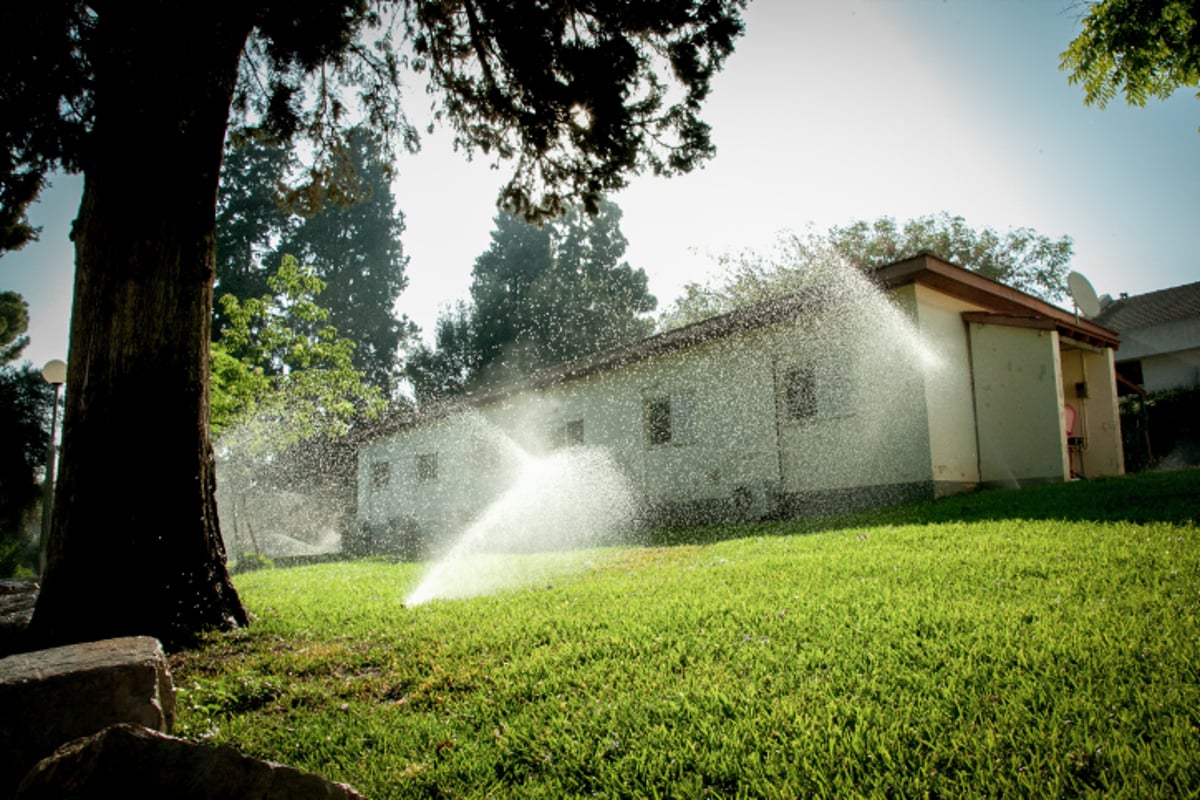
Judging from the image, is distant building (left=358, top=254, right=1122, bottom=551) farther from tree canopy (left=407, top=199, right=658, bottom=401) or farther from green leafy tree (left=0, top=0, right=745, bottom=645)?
tree canopy (left=407, top=199, right=658, bottom=401)

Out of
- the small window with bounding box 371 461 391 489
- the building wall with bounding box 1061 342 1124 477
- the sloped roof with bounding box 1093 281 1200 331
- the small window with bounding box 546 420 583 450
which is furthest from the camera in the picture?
the sloped roof with bounding box 1093 281 1200 331

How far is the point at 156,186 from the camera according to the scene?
514 cm

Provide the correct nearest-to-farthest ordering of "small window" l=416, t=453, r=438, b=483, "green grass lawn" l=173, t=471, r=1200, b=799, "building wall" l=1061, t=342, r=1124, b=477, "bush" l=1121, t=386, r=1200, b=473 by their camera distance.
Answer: "green grass lawn" l=173, t=471, r=1200, b=799 → "building wall" l=1061, t=342, r=1124, b=477 → "bush" l=1121, t=386, r=1200, b=473 → "small window" l=416, t=453, r=438, b=483

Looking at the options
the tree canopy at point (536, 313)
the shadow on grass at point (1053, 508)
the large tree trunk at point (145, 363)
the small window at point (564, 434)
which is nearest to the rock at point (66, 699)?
the large tree trunk at point (145, 363)

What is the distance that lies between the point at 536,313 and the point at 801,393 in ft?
83.9

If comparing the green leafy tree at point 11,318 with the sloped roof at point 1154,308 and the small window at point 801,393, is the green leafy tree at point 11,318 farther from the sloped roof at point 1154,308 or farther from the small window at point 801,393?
the sloped roof at point 1154,308

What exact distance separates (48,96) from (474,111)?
4593mm

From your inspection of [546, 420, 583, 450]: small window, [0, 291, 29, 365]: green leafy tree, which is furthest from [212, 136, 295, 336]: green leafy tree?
[546, 420, 583, 450]: small window

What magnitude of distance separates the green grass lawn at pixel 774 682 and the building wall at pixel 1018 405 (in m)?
6.10

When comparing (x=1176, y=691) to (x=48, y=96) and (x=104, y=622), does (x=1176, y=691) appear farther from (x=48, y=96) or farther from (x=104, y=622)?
(x=48, y=96)

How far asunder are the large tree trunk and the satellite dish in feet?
49.2

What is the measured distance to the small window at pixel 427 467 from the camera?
72.2ft

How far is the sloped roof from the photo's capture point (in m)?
27.1

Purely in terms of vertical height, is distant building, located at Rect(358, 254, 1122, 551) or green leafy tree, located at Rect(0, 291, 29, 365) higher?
green leafy tree, located at Rect(0, 291, 29, 365)
